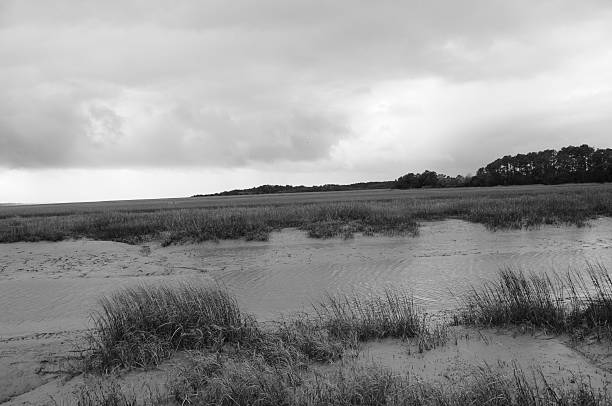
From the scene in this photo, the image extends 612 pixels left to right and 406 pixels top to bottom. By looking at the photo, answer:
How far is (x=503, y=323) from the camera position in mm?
7043

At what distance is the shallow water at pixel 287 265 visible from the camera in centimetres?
1043

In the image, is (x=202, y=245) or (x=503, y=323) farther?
(x=202, y=245)

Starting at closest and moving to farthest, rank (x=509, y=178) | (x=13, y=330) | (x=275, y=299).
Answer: (x=13, y=330)
(x=275, y=299)
(x=509, y=178)

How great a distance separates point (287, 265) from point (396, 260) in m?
4.14

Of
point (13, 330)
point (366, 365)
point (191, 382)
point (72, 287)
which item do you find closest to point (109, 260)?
point (72, 287)

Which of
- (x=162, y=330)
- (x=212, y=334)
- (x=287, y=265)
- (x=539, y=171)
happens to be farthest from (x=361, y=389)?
(x=539, y=171)

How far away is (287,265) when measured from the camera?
15.3 m

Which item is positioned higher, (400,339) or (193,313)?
(193,313)

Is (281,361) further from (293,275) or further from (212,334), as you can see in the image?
(293,275)

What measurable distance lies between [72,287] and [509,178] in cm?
11827

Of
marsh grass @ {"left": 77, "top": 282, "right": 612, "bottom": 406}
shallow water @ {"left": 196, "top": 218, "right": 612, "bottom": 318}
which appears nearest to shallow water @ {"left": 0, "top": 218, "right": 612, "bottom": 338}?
shallow water @ {"left": 196, "top": 218, "right": 612, "bottom": 318}

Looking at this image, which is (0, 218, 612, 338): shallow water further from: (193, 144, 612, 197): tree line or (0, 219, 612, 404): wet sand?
(193, 144, 612, 197): tree line

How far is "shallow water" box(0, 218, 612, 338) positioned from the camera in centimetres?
1043

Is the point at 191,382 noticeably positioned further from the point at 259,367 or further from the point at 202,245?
the point at 202,245
